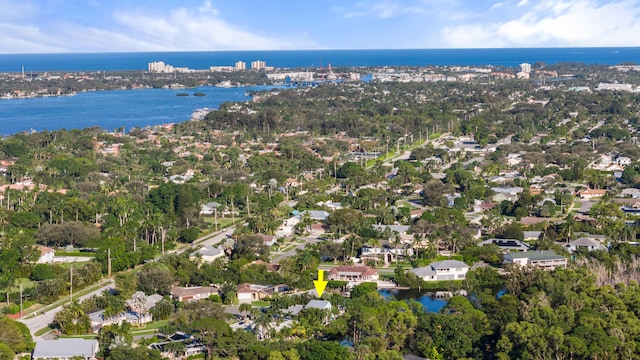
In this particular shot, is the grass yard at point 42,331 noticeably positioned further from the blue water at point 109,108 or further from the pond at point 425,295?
the blue water at point 109,108

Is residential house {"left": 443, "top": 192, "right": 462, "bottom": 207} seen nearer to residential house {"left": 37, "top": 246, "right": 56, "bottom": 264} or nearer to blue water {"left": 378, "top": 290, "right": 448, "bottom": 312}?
blue water {"left": 378, "top": 290, "right": 448, "bottom": 312}

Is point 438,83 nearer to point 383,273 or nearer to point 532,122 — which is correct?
point 532,122

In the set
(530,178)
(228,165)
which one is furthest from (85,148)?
(530,178)

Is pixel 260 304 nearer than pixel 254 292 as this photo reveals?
Yes

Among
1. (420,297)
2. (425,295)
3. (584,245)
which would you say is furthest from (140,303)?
(584,245)

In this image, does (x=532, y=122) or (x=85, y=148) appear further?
(x=532, y=122)

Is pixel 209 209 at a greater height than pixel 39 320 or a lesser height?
greater

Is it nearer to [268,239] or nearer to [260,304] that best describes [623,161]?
[268,239]
